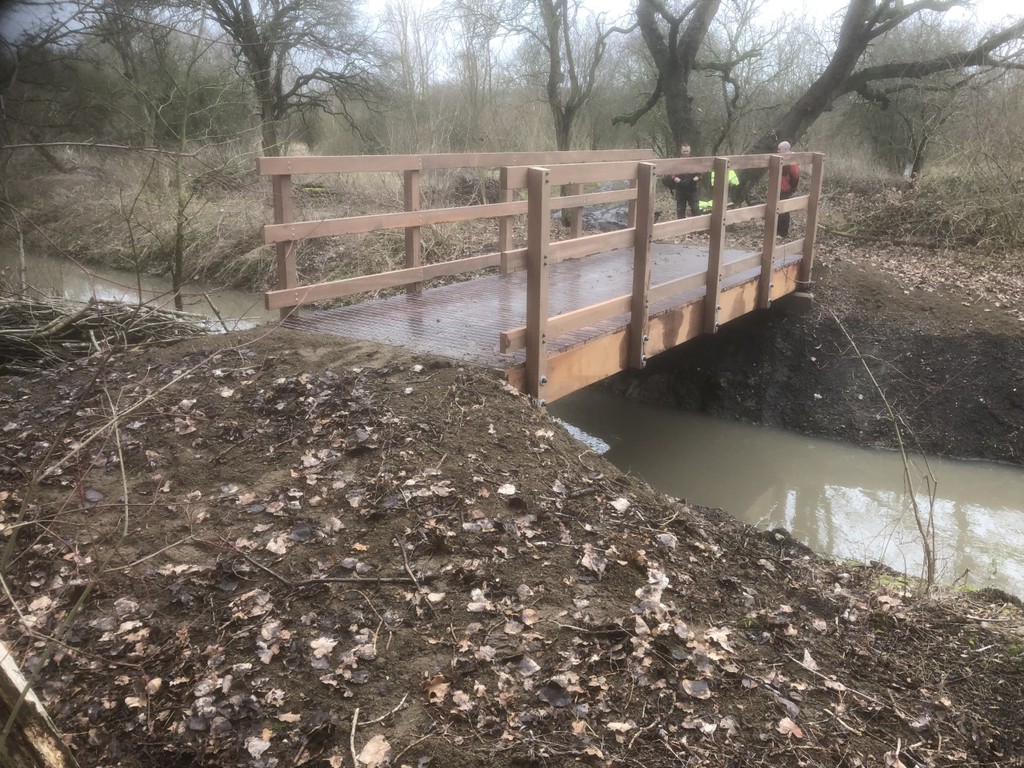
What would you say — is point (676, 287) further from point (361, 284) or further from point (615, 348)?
point (361, 284)

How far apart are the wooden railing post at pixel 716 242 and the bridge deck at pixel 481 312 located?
171mm

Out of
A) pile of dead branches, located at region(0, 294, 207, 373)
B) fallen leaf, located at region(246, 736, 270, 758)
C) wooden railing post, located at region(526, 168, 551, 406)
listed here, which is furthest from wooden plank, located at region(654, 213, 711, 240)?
fallen leaf, located at region(246, 736, 270, 758)

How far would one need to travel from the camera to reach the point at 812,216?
9.51 meters

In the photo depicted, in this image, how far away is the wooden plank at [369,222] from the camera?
5.89m

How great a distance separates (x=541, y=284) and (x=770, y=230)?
13.8 feet

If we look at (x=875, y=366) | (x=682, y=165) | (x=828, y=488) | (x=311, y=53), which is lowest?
(x=828, y=488)

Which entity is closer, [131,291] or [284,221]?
[284,221]

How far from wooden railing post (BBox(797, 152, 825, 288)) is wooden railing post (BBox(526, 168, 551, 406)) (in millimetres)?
5420

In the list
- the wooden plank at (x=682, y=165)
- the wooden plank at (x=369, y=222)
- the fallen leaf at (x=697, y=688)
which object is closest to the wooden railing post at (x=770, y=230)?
the wooden plank at (x=682, y=165)

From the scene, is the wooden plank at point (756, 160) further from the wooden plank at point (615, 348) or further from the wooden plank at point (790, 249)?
the wooden plank at point (615, 348)

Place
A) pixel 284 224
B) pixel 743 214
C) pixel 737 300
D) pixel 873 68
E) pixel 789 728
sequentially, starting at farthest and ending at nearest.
Result: pixel 873 68 < pixel 737 300 < pixel 743 214 < pixel 284 224 < pixel 789 728

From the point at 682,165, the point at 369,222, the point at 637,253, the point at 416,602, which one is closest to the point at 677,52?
the point at 682,165

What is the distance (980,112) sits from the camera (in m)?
13.7

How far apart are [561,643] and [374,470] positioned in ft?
4.84
